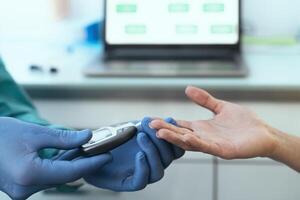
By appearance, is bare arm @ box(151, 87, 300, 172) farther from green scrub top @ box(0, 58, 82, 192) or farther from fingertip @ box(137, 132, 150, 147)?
green scrub top @ box(0, 58, 82, 192)

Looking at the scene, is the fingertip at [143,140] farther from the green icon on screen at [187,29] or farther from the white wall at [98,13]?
the white wall at [98,13]

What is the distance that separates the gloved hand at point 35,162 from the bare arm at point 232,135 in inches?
4.9

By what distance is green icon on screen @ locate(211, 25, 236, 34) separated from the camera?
1.34 meters

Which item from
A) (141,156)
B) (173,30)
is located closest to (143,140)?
(141,156)

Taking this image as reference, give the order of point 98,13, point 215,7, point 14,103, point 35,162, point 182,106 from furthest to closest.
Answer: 1. point 98,13
2. point 215,7
3. point 182,106
4. point 14,103
5. point 35,162

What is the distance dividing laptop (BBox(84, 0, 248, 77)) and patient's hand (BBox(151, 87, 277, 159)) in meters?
0.41

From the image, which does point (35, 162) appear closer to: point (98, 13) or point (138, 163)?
point (138, 163)

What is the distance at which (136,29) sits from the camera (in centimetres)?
135

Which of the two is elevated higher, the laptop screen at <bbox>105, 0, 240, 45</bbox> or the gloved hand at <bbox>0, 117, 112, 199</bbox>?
the laptop screen at <bbox>105, 0, 240, 45</bbox>

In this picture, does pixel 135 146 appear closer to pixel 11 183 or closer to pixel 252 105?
pixel 11 183

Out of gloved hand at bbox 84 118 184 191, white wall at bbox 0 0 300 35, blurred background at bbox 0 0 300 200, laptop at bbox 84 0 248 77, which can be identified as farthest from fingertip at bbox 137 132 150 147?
white wall at bbox 0 0 300 35

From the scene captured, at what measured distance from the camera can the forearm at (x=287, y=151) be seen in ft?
2.97

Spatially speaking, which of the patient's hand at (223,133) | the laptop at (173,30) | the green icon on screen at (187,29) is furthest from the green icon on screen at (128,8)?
the patient's hand at (223,133)

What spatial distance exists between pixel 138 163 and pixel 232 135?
7.3 inches
